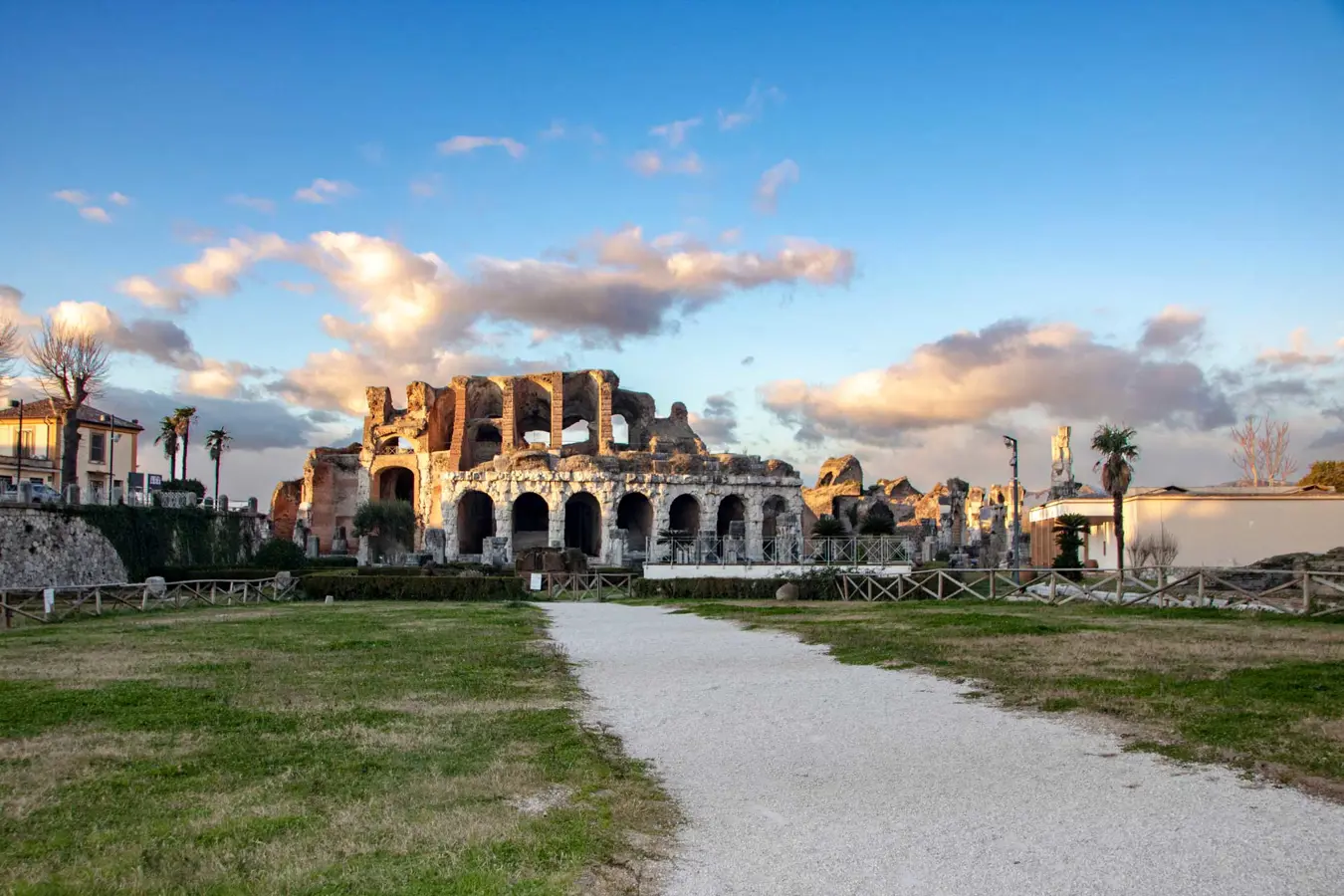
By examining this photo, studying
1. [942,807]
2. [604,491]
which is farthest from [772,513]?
[942,807]

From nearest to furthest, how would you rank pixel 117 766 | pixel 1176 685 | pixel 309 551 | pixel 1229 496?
pixel 117 766 < pixel 1176 685 < pixel 1229 496 < pixel 309 551

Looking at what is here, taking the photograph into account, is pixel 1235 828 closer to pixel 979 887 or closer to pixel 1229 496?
pixel 979 887

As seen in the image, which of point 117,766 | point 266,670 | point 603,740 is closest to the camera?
point 117,766

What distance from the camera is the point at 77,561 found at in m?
32.2

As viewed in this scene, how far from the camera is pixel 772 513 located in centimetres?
5525

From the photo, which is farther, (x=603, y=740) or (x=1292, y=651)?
(x=1292, y=651)

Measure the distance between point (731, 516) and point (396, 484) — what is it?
20.1m

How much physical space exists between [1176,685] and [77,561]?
104 ft

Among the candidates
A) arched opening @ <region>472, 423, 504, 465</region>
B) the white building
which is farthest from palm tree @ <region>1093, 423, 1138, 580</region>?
arched opening @ <region>472, 423, 504, 465</region>

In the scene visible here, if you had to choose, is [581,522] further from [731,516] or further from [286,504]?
[286,504]

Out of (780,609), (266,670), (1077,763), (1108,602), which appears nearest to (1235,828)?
(1077,763)

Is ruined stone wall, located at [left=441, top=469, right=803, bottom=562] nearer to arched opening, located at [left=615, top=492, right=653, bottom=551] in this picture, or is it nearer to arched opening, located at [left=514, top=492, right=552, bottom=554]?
arched opening, located at [left=615, top=492, right=653, bottom=551]

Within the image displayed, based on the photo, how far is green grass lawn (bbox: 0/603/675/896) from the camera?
5527mm

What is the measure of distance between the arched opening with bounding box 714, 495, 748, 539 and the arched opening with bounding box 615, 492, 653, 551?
360cm
